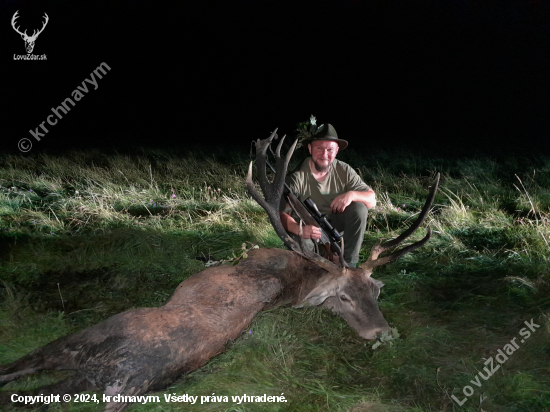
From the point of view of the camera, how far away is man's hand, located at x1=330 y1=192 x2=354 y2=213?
13.6 feet

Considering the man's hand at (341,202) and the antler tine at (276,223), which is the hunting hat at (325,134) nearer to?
the man's hand at (341,202)

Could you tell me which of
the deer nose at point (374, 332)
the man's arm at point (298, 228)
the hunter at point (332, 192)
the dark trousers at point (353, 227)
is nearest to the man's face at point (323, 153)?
the hunter at point (332, 192)

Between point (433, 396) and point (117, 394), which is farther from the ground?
point (117, 394)

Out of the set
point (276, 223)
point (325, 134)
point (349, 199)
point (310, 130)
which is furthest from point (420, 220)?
point (310, 130)

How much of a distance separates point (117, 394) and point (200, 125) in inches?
Answer: 814

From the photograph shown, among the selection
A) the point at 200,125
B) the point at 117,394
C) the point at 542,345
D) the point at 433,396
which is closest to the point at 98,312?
the point at 117,394

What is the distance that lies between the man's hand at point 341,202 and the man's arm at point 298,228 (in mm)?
391

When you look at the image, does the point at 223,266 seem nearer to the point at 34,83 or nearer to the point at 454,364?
the point at 454,364

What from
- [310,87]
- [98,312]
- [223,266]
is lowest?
[98,312]

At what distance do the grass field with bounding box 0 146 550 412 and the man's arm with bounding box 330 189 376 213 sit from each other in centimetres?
76

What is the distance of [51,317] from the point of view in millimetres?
3561

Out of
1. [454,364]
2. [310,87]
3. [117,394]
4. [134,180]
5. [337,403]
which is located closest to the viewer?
[117,394]

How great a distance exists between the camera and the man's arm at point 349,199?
4.14 meters

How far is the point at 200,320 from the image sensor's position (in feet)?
9.16
